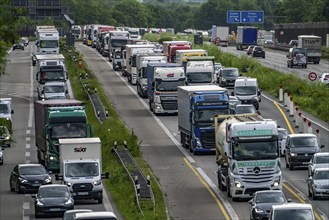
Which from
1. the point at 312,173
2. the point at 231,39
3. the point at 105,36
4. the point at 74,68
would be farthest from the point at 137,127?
the point at 231,39

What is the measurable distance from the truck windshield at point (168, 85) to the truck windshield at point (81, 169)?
29103mm

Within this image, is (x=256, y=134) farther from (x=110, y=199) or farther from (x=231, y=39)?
(x=231, y=39)

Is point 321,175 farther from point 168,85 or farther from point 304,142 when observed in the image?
point 168,85

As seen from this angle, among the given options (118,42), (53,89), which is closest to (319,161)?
(53,89)

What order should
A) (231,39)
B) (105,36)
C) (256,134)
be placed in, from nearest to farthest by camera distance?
(256,134), (105,36), (231,39)

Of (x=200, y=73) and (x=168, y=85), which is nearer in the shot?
(x=168, y=85)

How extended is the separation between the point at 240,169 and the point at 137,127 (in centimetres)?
2949

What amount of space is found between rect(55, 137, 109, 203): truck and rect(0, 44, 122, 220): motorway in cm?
55

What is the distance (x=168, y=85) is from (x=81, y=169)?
2951 cm

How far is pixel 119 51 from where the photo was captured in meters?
119

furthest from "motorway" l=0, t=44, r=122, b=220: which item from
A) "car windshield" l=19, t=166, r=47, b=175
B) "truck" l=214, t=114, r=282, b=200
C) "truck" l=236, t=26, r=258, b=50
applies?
"truck" l=236, t=26, r=258, b=50

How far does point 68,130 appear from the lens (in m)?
58.1

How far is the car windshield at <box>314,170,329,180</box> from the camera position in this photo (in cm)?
4931

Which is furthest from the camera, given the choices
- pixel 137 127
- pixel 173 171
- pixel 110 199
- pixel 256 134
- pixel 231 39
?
pixel 231 39
